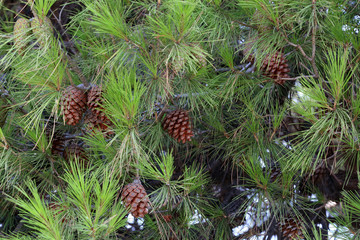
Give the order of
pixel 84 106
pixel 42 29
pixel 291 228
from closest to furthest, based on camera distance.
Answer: pixel 42 29
pixel 84 106
pixel 291 228

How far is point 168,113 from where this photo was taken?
→ 57.2 inches

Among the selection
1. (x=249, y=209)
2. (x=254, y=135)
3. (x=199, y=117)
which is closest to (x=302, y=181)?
(x=249, y=209)

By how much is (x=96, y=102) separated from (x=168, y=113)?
0.78 feet

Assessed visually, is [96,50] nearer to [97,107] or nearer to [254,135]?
[97,107]

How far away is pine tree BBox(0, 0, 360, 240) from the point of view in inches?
46.8

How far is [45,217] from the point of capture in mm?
1078

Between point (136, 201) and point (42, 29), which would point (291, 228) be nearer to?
point (136, 201)

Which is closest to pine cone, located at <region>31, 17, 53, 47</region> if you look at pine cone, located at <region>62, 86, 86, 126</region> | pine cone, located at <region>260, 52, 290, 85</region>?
pine cone, located at <region>62, 86, 86, 126</region>

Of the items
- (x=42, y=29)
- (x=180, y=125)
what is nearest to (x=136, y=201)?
(x=180, y=125)

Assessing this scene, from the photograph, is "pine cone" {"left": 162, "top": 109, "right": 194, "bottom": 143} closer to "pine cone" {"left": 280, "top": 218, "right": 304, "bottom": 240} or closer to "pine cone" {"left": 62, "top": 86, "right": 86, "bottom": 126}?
"pine cone" {"left": 62, "top": 86, "right": 86, "bottom": 126}

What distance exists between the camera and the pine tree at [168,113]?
119cm

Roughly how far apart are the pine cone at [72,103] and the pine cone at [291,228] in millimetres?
720

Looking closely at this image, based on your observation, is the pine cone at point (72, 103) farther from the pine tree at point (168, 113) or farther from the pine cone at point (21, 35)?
the pine cone at point (21, 35)

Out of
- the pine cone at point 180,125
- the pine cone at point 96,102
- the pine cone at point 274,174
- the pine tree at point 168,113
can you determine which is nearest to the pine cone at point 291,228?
the pine tree at point 168,113
